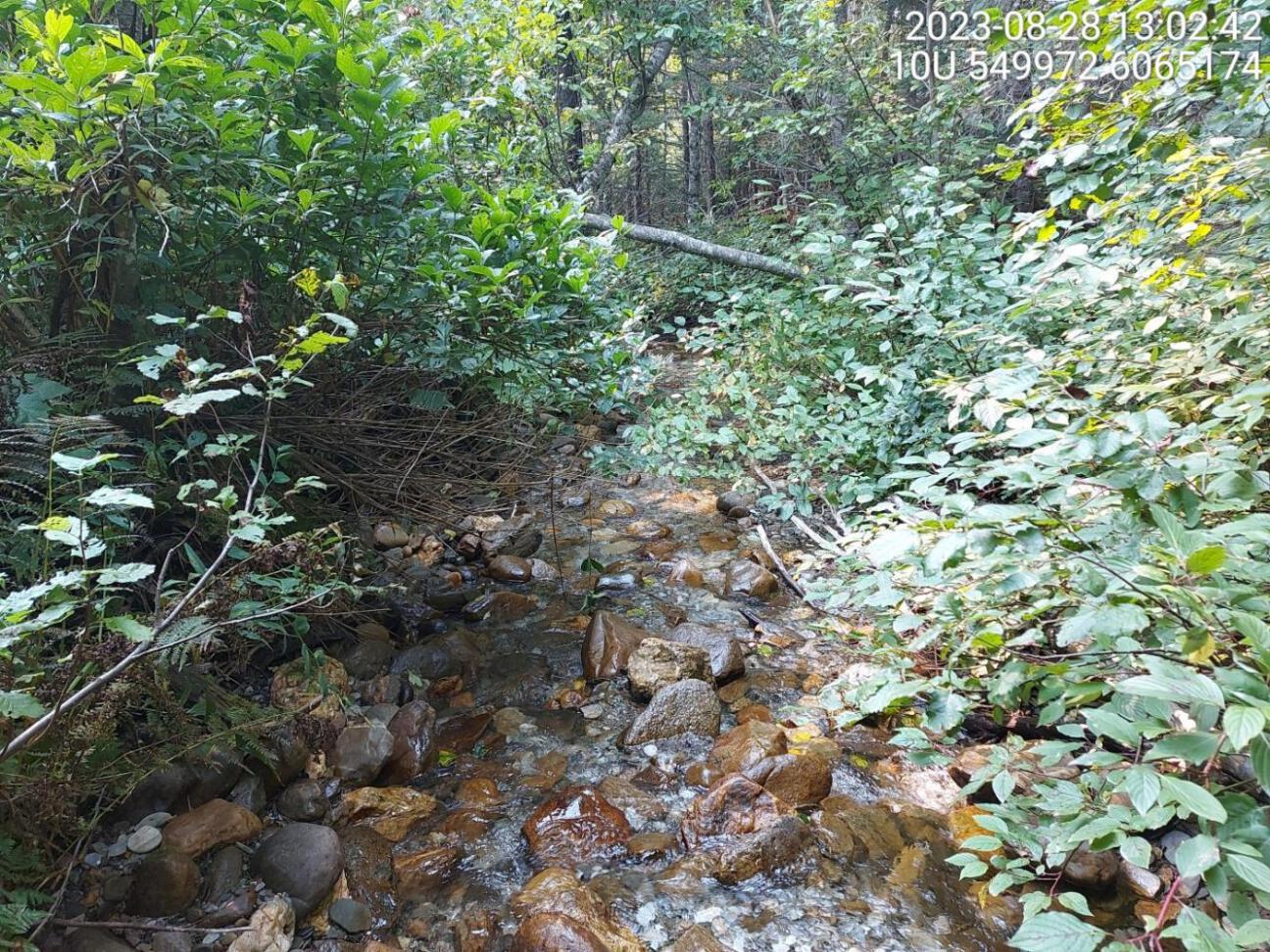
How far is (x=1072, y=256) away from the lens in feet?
8.03

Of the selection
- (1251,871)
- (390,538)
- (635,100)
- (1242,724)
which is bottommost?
(390,538)

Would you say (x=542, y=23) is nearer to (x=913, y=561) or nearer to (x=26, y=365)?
(x=26, y=365)

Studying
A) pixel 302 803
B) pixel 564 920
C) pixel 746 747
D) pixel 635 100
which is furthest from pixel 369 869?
pixel 635 100

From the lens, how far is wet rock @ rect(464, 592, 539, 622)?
408cm

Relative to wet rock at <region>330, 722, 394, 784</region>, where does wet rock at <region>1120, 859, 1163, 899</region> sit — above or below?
below

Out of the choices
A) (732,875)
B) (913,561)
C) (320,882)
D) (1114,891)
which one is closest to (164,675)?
(320,882)

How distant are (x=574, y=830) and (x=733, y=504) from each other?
10.7 feet

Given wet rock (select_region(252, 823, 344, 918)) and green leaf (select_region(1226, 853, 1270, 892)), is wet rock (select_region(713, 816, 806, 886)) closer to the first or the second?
wet rock (select_region(252, 823, 344, 918))

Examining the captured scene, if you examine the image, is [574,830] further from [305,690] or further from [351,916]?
[305,690]

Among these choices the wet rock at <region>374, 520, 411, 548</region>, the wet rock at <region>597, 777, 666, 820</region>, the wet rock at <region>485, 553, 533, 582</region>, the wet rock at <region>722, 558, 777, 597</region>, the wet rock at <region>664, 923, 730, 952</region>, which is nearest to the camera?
the wet rock at <region>664, 923, 730, 952</region>

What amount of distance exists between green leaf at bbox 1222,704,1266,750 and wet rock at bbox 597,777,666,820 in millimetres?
2054

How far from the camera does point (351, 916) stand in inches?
84.0

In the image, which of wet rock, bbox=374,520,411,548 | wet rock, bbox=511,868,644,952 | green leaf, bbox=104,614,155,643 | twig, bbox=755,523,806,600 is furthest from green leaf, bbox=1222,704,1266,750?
wet rock, bbox=374,520,411,548

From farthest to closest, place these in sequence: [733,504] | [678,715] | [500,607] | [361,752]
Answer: [733,504]
[500,607]
[678,715]
[361,752]
